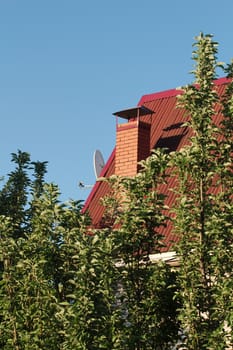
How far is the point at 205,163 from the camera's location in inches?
435

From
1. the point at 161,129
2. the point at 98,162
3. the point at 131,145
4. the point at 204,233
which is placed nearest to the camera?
the point at 204,233

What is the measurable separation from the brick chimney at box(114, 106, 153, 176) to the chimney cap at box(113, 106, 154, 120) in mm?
44

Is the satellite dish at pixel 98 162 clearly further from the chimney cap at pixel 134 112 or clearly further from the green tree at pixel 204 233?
the green tree at pixel 204 233

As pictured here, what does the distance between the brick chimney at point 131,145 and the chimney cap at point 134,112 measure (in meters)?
0.04

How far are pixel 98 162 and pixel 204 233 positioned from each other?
1218 centimetres

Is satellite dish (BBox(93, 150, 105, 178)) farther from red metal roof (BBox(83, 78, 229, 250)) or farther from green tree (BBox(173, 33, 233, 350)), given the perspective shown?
green tree (BBox(173, 33, 233, 350))

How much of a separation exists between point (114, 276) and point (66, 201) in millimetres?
1551

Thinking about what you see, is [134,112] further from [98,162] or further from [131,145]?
[98,162]

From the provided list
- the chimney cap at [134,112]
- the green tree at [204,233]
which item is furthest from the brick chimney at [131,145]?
the green tree at [204,233]

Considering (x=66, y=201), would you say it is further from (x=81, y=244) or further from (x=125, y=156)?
(x=125, y=156)

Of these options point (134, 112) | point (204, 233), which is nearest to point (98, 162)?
point (134, 112)

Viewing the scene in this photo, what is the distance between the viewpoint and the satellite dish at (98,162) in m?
22.3

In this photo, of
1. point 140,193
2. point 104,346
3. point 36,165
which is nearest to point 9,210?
point 36,165

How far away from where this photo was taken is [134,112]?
809 inches
